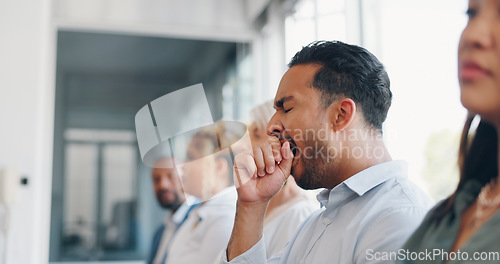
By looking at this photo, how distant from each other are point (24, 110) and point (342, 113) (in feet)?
8.95

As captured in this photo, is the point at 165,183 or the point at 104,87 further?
the point at 104,87

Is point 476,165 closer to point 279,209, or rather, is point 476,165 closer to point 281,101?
point 281,101

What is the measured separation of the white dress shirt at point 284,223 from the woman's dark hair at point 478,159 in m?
1.10

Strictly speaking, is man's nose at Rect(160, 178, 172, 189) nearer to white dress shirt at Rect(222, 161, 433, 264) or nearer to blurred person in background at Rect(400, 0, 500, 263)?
white dress shirt at Rect(222, 161, 433, 264)

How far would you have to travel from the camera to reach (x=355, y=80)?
4.28 feet

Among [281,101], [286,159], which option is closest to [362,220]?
[286,159]

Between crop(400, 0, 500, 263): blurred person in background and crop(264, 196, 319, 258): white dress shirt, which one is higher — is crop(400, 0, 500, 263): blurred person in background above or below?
above

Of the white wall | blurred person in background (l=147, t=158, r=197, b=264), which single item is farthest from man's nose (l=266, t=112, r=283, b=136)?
the white wall

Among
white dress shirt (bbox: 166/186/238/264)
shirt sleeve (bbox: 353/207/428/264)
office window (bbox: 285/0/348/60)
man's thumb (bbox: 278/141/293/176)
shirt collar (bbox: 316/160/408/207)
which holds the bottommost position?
white dress shirt (bbox: 166/186/238/264)

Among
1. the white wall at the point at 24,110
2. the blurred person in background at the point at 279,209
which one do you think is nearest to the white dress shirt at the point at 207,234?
the blurred person in background at the point at 279,209

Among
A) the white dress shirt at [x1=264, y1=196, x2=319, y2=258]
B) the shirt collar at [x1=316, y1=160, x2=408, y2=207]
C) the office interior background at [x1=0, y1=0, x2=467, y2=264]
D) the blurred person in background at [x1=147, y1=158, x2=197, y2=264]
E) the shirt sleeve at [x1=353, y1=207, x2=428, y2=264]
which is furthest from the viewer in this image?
the office interior background at [x1=0, y1=0, x2=467, y2=264]

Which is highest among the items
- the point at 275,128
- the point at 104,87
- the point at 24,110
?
the point at 104,87

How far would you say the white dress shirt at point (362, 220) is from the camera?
3.41 ft

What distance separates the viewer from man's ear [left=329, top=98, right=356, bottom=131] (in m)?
1.27
